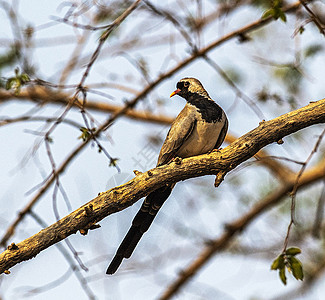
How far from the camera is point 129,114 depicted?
652cm

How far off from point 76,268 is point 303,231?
3249 millimetres

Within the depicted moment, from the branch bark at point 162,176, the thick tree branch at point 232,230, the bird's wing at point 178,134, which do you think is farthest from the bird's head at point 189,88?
the thick tree branch at point 232,230

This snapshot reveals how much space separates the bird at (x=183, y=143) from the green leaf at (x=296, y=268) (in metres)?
0.92

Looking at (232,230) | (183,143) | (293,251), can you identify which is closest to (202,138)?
(183,143)

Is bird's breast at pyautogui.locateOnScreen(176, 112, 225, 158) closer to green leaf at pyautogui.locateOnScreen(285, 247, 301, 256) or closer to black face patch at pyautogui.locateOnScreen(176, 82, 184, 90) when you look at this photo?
black face patch at pyautogui.locateOnScreen(176, 82, 184, 90)

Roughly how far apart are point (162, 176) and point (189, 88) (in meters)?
1.22

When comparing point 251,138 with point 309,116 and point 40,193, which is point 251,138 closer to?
point 309,116

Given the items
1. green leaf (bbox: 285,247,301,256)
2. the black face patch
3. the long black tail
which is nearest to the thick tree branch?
the black face patch

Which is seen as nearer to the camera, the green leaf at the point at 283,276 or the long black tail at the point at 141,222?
the green leaf at the point at 283,276

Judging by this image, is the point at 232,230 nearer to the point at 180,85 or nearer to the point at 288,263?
the point at 180,85

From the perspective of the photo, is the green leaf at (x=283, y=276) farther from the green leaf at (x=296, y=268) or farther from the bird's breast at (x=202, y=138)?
the bird's breast at (x=202, y=138)

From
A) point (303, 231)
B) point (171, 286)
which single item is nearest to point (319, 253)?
point (303, 231)

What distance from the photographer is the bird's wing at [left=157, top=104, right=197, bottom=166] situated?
3.69m

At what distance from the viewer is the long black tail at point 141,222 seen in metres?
3.57
